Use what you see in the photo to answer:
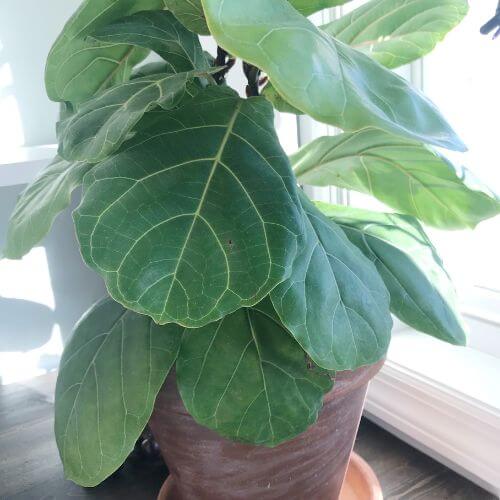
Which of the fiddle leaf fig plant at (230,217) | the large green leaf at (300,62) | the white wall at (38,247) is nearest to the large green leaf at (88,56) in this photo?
the fiddle leaf fig plant at (230,217)

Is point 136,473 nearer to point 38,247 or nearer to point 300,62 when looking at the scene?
point 38,247

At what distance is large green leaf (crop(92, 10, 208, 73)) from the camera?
0.48 metres

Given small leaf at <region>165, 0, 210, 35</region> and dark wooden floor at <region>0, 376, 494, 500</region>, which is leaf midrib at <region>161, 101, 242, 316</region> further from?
dark wooden floor at <region>0, 376, 494, 500</region>

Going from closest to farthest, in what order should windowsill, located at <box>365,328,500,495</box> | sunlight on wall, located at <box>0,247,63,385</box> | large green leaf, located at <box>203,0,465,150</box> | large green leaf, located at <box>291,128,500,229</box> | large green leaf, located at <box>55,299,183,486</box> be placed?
large green leaf, located at <box>203,0,465,150</box> → large green leaf, located at <box>55,299,183,486</box> → large green leaf, located at <box>291,128,500,229</box> → windowsill, located at <box>365,328,500,495</box> → sunlight on wall, located at <box>0,247,63,385</box>

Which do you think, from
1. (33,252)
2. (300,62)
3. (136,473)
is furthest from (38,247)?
(300,62)

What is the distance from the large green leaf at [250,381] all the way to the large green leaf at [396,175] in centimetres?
25

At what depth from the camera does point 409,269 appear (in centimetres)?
63

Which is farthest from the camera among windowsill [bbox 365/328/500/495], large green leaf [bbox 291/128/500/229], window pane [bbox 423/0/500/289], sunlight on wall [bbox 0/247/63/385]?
sunlight on wall [bbox 0/247/63/385]

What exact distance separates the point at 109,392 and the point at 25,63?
0.90 m

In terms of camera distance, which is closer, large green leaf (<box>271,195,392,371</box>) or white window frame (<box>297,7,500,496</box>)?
large green leaf (<box>271,195,392,371</box>)

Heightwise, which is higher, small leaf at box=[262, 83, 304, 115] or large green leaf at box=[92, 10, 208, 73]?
large green leaf at box=[92, 10, 208, 73]

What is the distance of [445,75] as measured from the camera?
41.2 inches

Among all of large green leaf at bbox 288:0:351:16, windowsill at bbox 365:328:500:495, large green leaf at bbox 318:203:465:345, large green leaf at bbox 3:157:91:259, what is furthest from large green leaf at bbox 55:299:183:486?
windowsill at bbox 365:328:500:495

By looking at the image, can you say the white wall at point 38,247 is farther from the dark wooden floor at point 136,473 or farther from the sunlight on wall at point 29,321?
the dark wooden floor at point 136,473
